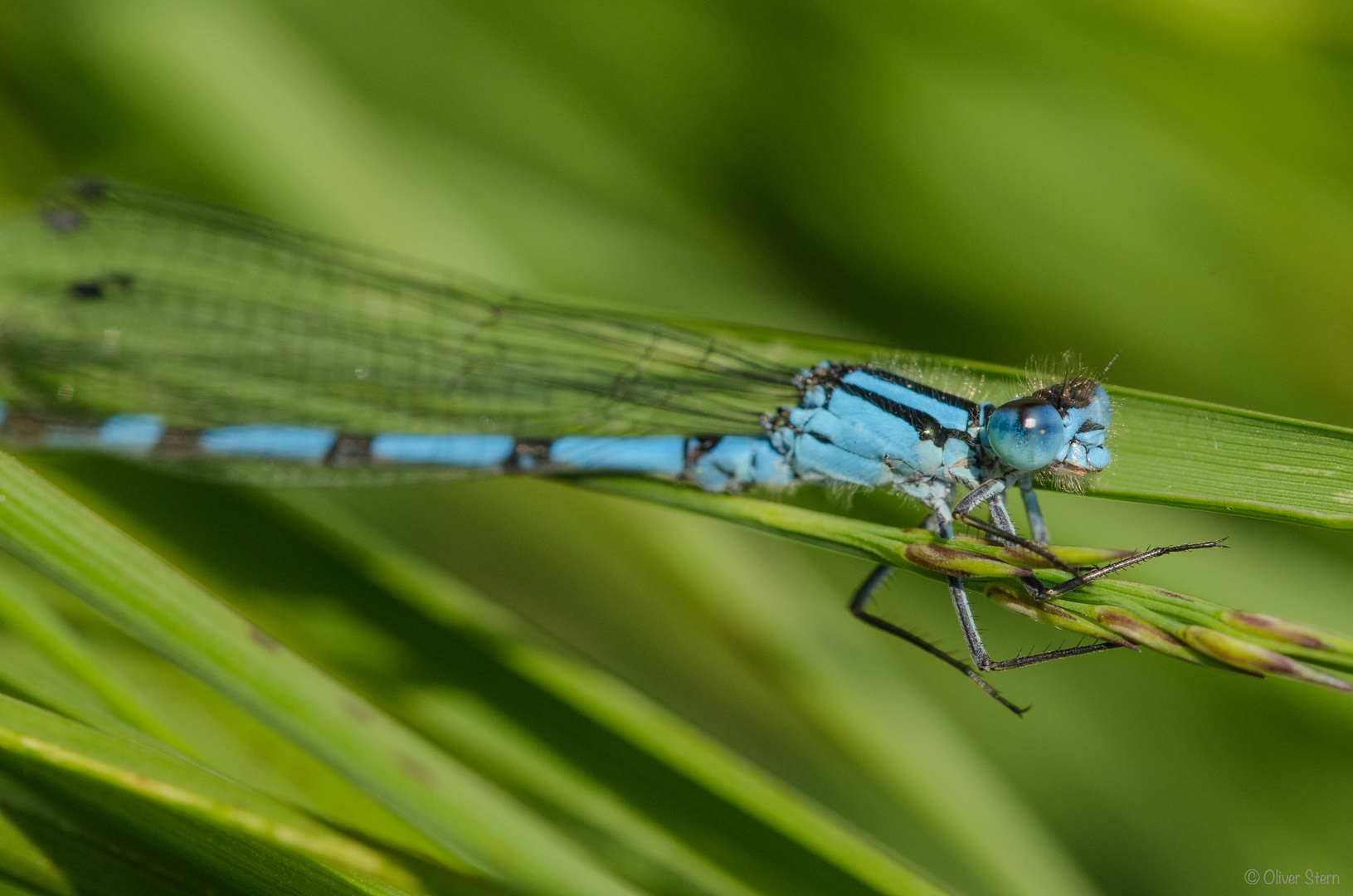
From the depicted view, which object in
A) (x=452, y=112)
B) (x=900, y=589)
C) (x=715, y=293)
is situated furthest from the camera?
(x=452, y=112)

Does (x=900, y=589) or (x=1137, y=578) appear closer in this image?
(x=1137, y=578)

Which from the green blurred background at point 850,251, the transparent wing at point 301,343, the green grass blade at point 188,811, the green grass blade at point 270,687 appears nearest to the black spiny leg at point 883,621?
the green blurred background at point 850,251

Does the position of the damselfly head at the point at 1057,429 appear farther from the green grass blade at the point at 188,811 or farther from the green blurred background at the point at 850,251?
the green grass blade at the point at 188,811

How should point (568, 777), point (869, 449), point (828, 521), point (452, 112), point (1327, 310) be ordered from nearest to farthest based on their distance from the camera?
point (828, 521)
point (568, 777)
point (869, 449)
point (1327, 310)
point (452, 112)

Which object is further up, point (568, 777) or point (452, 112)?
point (452, 112)

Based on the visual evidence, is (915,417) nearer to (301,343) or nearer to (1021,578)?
(1021,578)

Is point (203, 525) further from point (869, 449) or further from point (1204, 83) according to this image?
point (1204, 83)

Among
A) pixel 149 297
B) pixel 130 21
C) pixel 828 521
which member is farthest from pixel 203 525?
pixel 130 21
